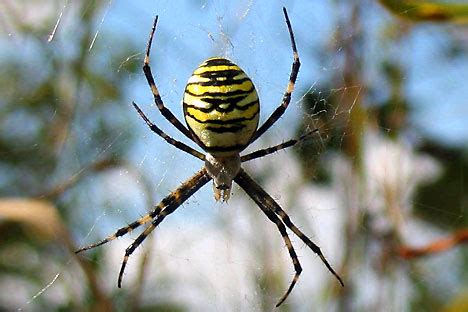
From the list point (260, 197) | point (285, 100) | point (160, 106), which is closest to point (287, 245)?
point (260, 197)

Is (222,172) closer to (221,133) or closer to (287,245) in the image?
(287,245)

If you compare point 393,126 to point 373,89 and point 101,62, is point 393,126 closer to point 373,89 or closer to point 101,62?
point 373,89

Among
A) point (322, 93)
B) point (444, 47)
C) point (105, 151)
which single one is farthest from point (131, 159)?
point (444, 47)

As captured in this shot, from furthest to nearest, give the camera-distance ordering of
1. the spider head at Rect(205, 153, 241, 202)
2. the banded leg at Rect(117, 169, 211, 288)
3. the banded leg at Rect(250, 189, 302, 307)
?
the banded leg at Rect(250, 189, 302, 307) → the banded leg at Rect(117, 169, 211, 288) → the spider head at Rect(205, 153, 241, 202)

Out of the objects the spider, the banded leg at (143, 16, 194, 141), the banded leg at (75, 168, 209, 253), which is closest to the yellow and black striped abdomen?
the spider

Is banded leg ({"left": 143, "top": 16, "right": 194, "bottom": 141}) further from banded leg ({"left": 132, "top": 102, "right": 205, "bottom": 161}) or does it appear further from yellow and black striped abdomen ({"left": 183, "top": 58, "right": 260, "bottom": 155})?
yellow and black striped abdomen ({"left": 183, "top": 58, "right": 260, "bottom": 155})

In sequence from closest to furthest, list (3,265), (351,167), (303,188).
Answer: (351,167) → (303,188) → (3,265)

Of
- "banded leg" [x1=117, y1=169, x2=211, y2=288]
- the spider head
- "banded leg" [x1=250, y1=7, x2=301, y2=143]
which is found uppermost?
"banded leg" [x1=250, y1=7, x2=301, y2=143]

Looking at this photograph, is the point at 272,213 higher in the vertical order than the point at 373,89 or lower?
lower
